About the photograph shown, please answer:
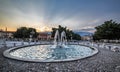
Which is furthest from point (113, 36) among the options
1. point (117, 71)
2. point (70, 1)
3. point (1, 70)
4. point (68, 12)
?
point (1, 70)

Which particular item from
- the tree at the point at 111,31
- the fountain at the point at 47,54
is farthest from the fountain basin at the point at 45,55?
the tree at the point at 111,31

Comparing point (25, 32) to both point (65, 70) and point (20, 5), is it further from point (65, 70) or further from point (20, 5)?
point (65, 70)

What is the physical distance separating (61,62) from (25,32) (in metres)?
55.9

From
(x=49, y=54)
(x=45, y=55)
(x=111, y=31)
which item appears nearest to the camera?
(x=45, y=55)

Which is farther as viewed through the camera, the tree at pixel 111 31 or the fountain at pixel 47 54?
the tree at pixel 111 31

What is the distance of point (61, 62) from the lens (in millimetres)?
7391

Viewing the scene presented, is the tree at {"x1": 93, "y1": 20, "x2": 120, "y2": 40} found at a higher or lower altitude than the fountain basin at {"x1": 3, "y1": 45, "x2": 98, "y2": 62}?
higher

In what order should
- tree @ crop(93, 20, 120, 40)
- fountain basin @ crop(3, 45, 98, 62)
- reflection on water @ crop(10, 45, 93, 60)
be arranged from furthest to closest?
tree @ crop(93, 20, 120, 40), reflection on water @ crop(10, 45, 93, 60), fountain basin @ crop(3, 45, 98, 62)

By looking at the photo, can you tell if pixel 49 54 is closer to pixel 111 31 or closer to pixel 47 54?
pixel 47 54

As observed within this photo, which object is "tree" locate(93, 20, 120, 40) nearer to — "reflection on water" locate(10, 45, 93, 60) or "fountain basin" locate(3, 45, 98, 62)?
"fountain basin" locate(3, 45, 98, 62)

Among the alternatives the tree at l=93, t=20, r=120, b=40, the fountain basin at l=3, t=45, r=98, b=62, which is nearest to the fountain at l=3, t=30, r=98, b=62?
the fountain basin at l=3, t=45, r=98, b=62

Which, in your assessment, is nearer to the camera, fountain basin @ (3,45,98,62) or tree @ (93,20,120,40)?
fountain basin @ (3,45,98,62)

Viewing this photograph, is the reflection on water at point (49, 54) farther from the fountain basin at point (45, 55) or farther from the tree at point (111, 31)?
the tree at point (111, 31)

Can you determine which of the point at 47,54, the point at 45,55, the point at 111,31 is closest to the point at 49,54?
the point at 47,54
